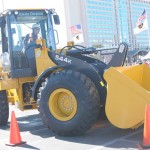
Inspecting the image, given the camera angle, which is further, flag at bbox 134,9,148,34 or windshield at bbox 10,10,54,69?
flag at bbox 134,9,148,34

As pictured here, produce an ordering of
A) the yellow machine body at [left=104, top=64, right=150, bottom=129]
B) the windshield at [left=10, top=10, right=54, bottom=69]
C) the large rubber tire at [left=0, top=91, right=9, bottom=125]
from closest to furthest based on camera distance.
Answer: the yellow machine body at [left=104, top=64, right=150, bottom=129], the windshield at [left=10, top=10, right=54, bottom=69], the large rubber tire at [left=0, top=91, right=9, bottom=125]

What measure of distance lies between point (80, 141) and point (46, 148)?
2.06 feet

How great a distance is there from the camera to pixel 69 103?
6.89 m

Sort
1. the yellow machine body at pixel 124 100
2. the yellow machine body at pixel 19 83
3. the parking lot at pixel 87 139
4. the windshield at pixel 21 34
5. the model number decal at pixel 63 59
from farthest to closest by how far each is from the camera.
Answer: the windshield at pixel 21 34, the yellow machine body at pixel 19 83, the model number decal at pixel 63 59, the parking lot at pixel 87 139, the yellow machine body at pixel 124 100

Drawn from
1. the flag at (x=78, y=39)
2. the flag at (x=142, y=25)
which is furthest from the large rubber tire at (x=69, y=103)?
the flag at (x=78, y=39)

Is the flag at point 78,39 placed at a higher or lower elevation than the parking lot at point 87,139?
higher

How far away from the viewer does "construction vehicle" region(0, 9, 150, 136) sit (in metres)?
6.11

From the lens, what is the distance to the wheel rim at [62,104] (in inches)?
268

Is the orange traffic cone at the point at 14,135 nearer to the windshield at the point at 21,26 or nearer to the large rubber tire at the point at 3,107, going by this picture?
the large rubber tire at the point at 3,107

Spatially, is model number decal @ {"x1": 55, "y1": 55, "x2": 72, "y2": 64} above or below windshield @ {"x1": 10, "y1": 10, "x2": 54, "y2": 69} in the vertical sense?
below

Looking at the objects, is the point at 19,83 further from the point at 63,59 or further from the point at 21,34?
the point at 63,59

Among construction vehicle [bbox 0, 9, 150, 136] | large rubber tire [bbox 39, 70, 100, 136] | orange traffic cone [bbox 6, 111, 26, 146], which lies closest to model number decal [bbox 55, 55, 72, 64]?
construction vehicle [bbox 0, 9, 150, 136]

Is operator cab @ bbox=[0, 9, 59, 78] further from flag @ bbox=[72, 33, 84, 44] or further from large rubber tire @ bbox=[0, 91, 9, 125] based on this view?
flag @ bbox=[72, 33, 84, 44]

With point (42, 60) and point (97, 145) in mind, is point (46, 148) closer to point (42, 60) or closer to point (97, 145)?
point (97, 145)
